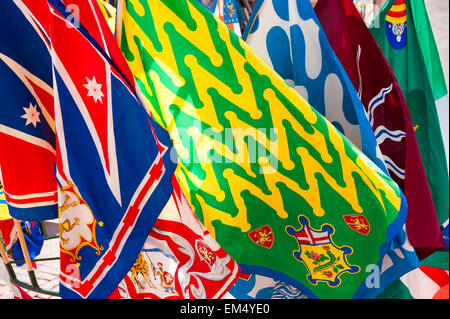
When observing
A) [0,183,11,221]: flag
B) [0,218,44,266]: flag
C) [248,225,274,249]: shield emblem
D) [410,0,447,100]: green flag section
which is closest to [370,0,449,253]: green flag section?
[410,0,447,100]: green flag section

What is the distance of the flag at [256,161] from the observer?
18.4 inches

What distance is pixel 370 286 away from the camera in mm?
535

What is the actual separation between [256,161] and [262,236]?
12 cm

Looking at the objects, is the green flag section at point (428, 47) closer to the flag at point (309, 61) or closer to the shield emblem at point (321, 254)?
the flag at point (309, 61)

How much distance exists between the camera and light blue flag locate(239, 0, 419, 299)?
1.70 ft

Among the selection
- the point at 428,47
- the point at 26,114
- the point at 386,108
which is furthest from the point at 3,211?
the point at 428,47

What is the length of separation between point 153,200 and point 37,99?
10.2 inches

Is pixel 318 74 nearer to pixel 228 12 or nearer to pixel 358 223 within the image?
pixel 358 223

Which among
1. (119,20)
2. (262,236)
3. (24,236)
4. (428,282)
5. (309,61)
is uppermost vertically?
(119,20)

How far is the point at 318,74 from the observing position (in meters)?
0.54

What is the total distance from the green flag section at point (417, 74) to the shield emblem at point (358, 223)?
236mm

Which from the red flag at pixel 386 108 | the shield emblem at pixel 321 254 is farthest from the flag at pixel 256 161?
the red flag at pixel 386 108

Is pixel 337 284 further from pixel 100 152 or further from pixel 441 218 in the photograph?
pixel 100 152
